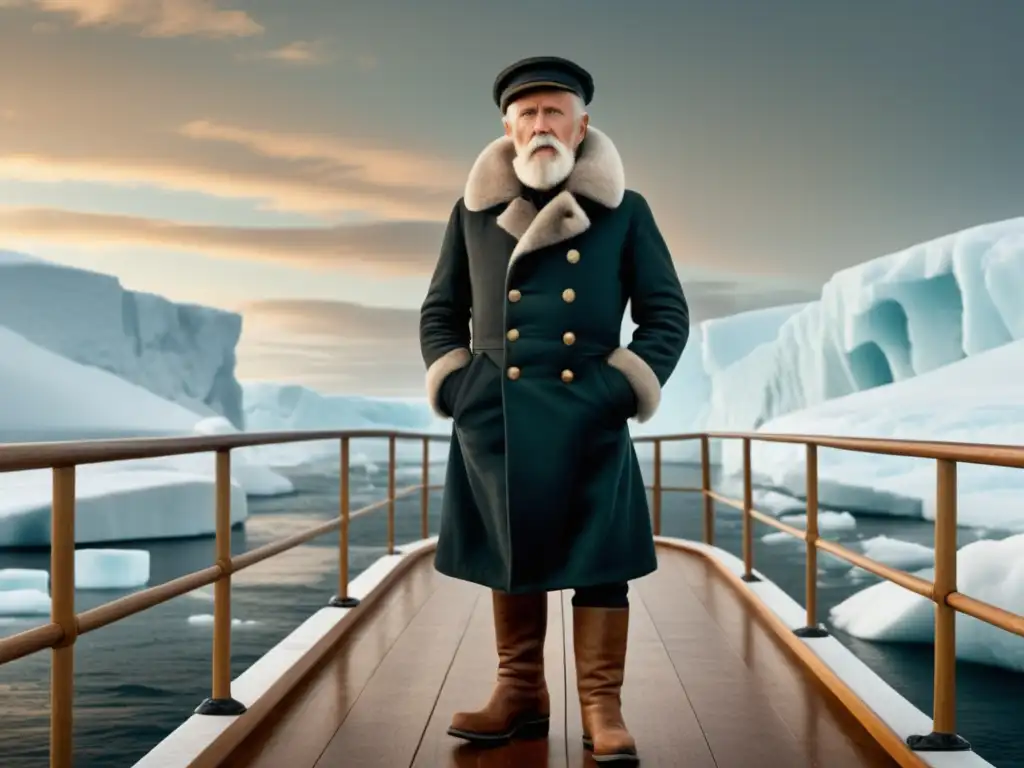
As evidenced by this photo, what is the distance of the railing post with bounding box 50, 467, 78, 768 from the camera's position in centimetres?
147

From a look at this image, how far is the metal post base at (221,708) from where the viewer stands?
7.41 feet

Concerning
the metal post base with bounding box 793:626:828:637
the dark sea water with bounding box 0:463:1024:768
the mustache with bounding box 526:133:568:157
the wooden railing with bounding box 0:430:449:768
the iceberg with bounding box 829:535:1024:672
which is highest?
the mustache with bounding box 526:133:568:157

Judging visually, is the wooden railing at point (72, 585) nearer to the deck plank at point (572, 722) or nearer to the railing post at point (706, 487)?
the deck plank at point (572, 722)

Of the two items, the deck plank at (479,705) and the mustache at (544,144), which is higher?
the mustache at (544,144)

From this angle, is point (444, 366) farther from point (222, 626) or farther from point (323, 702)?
point (323, 702)

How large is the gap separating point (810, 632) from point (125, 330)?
4174cm

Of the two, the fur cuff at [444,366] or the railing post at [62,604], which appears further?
the fur cuff at [444,366]

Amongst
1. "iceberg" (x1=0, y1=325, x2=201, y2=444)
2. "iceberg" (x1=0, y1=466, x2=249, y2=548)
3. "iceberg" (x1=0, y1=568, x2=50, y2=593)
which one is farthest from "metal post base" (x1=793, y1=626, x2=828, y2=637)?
"iceberg" (x1=0, y1=325, x2=201, y2=444)

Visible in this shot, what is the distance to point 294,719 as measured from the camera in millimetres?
2371

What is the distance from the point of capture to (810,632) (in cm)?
319

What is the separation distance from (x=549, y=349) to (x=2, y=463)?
0.96m

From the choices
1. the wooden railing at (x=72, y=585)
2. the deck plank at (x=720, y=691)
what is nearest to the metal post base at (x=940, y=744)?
the deck plank at (x=720, y=691)

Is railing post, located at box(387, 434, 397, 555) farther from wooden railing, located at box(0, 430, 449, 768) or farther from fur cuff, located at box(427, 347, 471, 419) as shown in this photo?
fur cuff, located at box(427, 347, 471, 419)

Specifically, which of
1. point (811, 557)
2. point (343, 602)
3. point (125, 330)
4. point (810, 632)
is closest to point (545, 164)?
point (811, 557)
